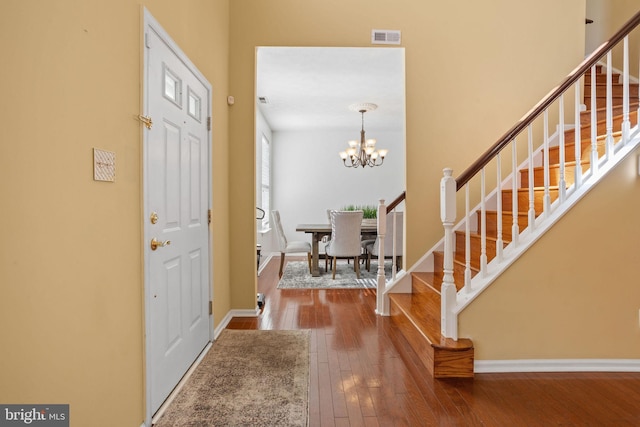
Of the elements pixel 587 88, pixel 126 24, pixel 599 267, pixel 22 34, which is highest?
pixel 587 88

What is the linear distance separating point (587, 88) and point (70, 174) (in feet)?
14.7

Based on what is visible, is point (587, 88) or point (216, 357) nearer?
point (216, 357)

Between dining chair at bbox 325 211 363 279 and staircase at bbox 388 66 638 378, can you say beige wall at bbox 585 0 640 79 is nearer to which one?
staircase at bbox 388 66 638 378

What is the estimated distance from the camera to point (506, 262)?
2.35 metres

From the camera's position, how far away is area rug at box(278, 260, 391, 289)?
16.0 feet

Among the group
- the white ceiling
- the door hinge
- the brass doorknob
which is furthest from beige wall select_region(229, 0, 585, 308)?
the door hinge

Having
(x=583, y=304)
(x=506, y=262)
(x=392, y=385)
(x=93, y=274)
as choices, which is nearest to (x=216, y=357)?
(x=392, y=385)

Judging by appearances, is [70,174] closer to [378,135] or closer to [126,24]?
[126,24]

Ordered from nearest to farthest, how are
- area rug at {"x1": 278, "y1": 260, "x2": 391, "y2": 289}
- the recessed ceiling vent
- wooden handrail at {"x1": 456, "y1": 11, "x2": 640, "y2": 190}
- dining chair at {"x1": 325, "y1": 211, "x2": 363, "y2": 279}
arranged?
wooden handrail at {"x1": 456, "y1": 11, "x2": 640, "y2": 190}
the recessed ceiling vent
area rug at {"x1": 278, "y1": 260, "x2": 391, "y2": 289}
dining chair at {"x1": 325, "y1": 211, "x2": 363, "y2": 279}

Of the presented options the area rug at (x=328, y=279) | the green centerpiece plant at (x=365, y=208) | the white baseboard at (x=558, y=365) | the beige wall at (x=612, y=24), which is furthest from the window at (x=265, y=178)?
the beige wall at (x=612, y=24)

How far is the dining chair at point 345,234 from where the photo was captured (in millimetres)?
5051

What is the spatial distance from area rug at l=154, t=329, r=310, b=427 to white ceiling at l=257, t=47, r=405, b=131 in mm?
2581

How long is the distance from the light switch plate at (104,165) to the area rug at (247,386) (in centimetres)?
125

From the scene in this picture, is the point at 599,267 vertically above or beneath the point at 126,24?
beneath
